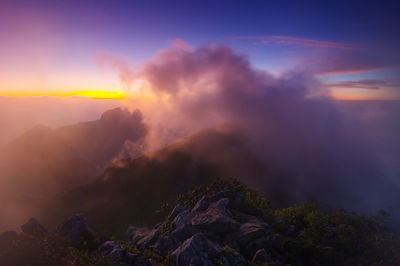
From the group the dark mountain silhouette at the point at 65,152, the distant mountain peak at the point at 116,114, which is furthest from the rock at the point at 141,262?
the distant mountain peak at the point at 116,114

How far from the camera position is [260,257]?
42.1 ft

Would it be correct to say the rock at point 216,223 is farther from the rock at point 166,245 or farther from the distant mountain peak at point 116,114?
the distant mountain peak at point 116,114

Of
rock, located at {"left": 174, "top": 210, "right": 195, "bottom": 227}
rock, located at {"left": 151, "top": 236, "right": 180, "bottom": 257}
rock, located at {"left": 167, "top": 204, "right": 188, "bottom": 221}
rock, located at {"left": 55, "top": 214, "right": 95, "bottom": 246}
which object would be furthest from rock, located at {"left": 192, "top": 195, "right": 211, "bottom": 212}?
rock, located at {"left": 55, "top": 214, "right": 95, "bottom": 246}

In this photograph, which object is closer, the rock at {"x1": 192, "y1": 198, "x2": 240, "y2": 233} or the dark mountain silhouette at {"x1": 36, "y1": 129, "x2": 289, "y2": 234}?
the rock at {"x1": 192, "y1": 198, "x2": 240, "y2": 233}

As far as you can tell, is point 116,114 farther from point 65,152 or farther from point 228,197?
point 228,197

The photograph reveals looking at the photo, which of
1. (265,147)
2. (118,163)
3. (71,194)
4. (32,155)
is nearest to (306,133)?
(265,147)

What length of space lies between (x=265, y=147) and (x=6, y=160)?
6421 inches

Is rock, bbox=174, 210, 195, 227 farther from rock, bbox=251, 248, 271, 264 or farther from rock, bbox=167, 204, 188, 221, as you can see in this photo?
rock, bbox=251, 248, 271, 264

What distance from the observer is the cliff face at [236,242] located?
12.1m

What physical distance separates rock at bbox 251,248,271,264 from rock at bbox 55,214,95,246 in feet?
52.0

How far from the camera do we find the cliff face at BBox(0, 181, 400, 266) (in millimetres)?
12148

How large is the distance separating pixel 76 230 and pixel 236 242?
1612 centimetres

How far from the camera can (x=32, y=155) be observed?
14712 cm

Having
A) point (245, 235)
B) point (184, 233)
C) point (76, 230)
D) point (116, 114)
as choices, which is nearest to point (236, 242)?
point (245, 235)
